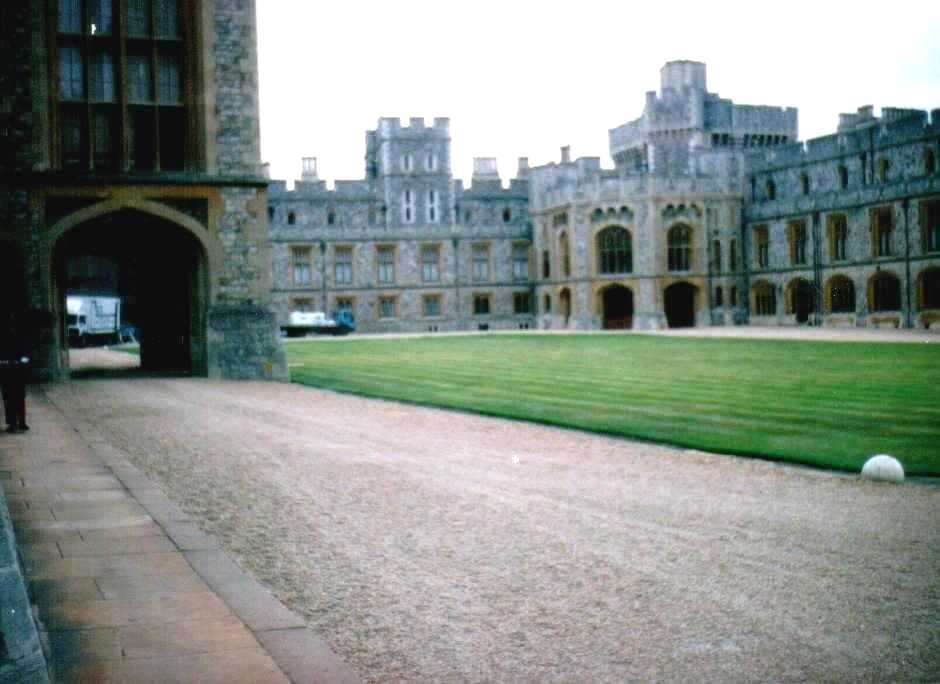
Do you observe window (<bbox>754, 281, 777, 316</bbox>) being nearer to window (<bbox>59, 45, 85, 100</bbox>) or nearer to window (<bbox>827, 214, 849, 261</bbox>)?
window (<bbox>827, 214, 849, 261</bbox>)

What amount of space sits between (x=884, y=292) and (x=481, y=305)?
26.0m

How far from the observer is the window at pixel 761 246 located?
A: 182ft

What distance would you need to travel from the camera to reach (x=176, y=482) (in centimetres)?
910

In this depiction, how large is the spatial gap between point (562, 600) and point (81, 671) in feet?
7.95

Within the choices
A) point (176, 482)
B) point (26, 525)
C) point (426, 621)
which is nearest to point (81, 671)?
point (426, 621)

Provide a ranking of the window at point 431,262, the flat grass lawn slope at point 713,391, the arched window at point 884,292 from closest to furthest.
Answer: the flat grass lawn slope at point 713,391
the arched window at point 884,292
the window at point 431,262

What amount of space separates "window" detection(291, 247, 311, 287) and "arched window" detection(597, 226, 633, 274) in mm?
18466

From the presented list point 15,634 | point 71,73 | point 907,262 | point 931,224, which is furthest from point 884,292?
point 15,634

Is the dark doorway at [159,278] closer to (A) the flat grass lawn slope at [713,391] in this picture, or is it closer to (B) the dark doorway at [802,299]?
(A) the flat grass lawn slope at [713,391]

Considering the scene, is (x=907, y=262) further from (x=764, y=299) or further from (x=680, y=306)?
(x=680, y=306)

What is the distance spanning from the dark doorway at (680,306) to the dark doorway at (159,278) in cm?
3474

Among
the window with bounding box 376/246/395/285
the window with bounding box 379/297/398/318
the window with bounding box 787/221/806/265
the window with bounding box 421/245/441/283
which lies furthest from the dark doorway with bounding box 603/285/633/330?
the window with bounding box 376/246/395/285

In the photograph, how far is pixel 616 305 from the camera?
5797cm

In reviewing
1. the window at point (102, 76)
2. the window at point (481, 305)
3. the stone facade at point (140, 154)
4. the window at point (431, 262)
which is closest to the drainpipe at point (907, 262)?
the window at point (481, 305)
